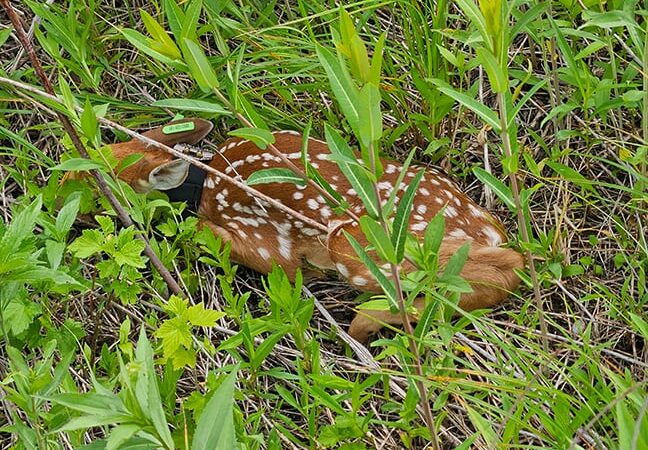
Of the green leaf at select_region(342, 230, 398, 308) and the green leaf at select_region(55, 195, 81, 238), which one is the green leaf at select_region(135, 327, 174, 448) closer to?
the green leaf at select_region(342, 230, 398, 308)

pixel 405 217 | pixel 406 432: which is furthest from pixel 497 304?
pixel 405 217

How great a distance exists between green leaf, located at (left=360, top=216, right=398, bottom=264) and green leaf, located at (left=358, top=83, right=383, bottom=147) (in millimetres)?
158

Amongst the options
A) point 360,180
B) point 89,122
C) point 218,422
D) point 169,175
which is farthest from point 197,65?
point 169,175

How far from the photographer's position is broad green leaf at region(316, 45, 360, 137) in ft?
5.76

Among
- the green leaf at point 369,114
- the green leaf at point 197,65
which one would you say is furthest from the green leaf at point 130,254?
the green leaf at point 369,114

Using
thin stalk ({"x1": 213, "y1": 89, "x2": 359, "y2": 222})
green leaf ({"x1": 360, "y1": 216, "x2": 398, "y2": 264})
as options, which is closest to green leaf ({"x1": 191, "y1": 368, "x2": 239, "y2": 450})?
green leaf ({"x1": 360, "y1": 216, "x2": 398, "y2": 264})

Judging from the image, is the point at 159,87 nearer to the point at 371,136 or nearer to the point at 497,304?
the point at 497,304

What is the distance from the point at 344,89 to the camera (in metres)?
1.78

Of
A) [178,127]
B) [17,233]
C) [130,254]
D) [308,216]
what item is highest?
[17,233]

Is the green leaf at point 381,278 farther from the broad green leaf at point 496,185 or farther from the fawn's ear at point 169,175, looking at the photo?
the fawn's ear at point 169,175

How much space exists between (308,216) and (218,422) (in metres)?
1.78

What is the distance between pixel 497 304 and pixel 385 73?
91 cm

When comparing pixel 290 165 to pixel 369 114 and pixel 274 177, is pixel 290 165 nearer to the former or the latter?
pixel 274 177

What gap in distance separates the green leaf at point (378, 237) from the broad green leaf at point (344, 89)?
0.17m
